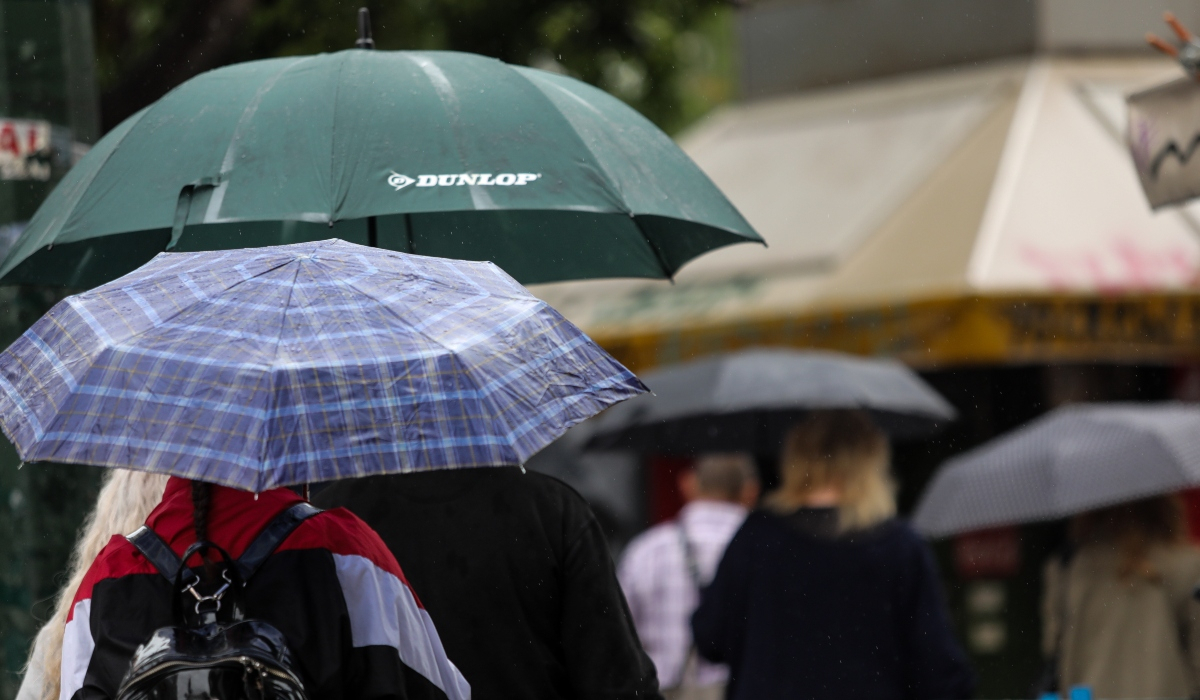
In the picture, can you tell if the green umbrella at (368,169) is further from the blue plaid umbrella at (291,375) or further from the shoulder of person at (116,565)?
the shoulder of person at (116,565)

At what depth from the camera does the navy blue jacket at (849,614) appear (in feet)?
18.7

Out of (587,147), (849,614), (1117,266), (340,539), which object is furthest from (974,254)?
(340,539)

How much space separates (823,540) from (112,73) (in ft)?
22.1

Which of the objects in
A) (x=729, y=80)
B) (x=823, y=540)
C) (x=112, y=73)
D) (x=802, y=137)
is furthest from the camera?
(x=729, y=80)

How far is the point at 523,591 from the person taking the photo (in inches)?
150

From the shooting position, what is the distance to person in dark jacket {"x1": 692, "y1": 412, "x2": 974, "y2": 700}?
5707 mm

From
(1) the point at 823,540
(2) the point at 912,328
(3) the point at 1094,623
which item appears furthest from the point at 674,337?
(1) the point at 823,540

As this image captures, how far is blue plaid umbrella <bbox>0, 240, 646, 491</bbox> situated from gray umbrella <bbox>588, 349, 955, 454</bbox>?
4.18 m

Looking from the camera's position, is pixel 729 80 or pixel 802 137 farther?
pixel 729 80

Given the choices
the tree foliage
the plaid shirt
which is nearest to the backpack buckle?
the plaid shirt

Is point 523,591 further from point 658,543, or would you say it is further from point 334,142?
point 658,543

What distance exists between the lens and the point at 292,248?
117 inches

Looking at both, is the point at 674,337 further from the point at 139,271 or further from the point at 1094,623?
the point at 139,271

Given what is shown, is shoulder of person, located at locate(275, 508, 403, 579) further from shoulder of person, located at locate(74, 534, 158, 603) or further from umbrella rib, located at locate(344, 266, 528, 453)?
umbrella rib, located at locate(344, 266, 528, 453)
